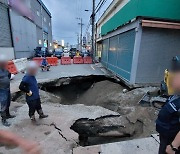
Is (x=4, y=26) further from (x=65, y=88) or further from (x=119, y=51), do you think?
(x=119, y=51)

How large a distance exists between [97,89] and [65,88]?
2148 mm

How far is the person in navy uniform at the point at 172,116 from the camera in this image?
5.59ft

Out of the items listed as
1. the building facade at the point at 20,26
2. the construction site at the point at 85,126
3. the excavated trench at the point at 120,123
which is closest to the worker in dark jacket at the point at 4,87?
the construction site at the point at 85,126

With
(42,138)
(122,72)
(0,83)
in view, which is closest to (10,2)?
(122,72)

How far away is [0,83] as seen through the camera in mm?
3711

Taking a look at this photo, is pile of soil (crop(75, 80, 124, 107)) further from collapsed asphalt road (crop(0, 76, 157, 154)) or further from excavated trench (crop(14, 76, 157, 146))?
collapsed asphalt road (crop(0, 76, 157, 154))

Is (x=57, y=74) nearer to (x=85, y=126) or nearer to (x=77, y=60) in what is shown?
(x=85, y=126)

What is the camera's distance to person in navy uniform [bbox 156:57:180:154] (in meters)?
1.70

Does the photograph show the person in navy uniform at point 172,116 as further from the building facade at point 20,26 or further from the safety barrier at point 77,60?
the safety barrier at point 77,60

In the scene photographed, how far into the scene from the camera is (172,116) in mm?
1811

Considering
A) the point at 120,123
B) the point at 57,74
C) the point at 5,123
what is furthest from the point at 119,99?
the point at 57,74

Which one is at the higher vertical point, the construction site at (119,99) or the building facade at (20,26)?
the building facade at (20,26)

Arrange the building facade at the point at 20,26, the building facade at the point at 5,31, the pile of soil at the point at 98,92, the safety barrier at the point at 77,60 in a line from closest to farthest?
1. the pile of soil at the point at 98,92
2. the building facade at the point at 5,31
3. the building facade at the point at 20,26
4. the safety barrier at the point at 77,60

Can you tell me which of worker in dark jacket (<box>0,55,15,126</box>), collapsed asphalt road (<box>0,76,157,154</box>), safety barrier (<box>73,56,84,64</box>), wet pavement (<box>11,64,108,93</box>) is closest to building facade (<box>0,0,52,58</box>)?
safety barrier (<box>73,56,84,64</box>)
